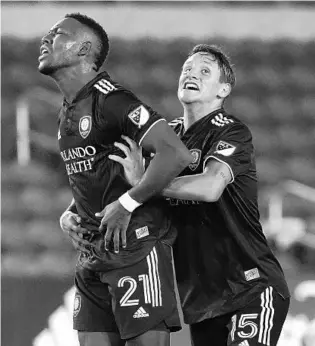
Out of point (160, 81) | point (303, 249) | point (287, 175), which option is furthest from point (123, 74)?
point (303, 249)

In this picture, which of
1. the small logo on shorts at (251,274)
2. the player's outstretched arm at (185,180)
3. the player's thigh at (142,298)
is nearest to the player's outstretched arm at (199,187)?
the player's outstretched arm at (185,180)

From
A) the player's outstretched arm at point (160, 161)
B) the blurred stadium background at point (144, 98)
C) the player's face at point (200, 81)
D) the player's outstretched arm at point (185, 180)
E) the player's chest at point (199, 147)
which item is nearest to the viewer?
the player's outstretched arm at point (160, 161)

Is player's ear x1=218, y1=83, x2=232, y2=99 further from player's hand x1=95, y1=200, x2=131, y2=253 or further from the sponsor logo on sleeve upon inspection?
player's hand x1=95, y1=200, x2=131, y2=253

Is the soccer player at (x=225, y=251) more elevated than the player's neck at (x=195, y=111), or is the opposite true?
the player's neck at (x=195, y=111)

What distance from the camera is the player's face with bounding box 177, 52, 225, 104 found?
3209mm

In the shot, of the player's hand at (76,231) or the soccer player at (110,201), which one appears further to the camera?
the player's hand at (76,231)

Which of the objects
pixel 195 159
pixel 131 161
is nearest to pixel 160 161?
pixel 131 161

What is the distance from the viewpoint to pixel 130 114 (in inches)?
111

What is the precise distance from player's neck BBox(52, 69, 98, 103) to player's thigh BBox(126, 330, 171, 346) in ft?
2.78

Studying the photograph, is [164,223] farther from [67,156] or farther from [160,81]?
[160,81]

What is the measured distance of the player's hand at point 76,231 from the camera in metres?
3.00

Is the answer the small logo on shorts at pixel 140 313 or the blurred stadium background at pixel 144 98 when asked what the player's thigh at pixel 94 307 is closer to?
the small logo on shorts at pixel 140 313

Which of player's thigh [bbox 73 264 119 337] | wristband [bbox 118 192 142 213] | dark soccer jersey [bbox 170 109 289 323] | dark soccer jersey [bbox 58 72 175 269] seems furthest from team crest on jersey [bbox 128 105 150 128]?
player's thigh [bbox 73 264 119 337]

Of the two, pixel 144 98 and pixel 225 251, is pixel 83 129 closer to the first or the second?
pixel 225 251
